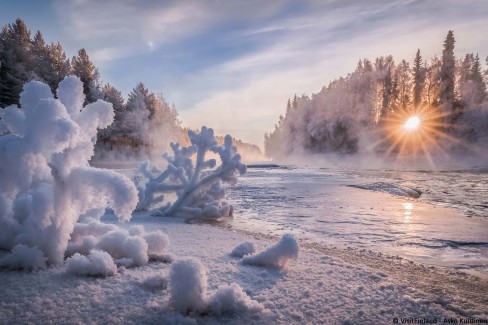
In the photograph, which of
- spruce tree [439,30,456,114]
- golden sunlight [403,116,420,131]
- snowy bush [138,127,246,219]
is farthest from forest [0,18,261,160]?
spruce tree [439,30,456,114]

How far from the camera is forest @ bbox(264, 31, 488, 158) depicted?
3919cm

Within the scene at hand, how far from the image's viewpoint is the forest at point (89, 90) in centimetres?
2958

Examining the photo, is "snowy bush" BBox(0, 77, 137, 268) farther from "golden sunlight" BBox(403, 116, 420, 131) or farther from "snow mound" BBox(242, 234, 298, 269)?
"golden sunlight" BBox(403, 116, 420, 131)

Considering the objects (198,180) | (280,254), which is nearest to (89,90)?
(198,180)

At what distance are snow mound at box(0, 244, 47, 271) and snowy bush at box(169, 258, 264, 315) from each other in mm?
1126

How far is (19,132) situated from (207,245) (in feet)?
6.92

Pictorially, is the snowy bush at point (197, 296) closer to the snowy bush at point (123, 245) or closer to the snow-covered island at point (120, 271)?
the snow-covered island at point (120, 271)

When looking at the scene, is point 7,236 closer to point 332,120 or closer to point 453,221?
point 453,221

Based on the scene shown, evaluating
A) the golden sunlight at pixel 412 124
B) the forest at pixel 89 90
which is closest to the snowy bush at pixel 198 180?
the forest at pixel 89 90

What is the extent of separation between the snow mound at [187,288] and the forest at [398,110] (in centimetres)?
4359

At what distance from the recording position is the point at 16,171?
1.99m

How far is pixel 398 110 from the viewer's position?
150 feet

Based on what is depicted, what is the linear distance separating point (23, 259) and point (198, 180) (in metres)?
4.36

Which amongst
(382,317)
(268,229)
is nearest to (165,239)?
(382,317)
